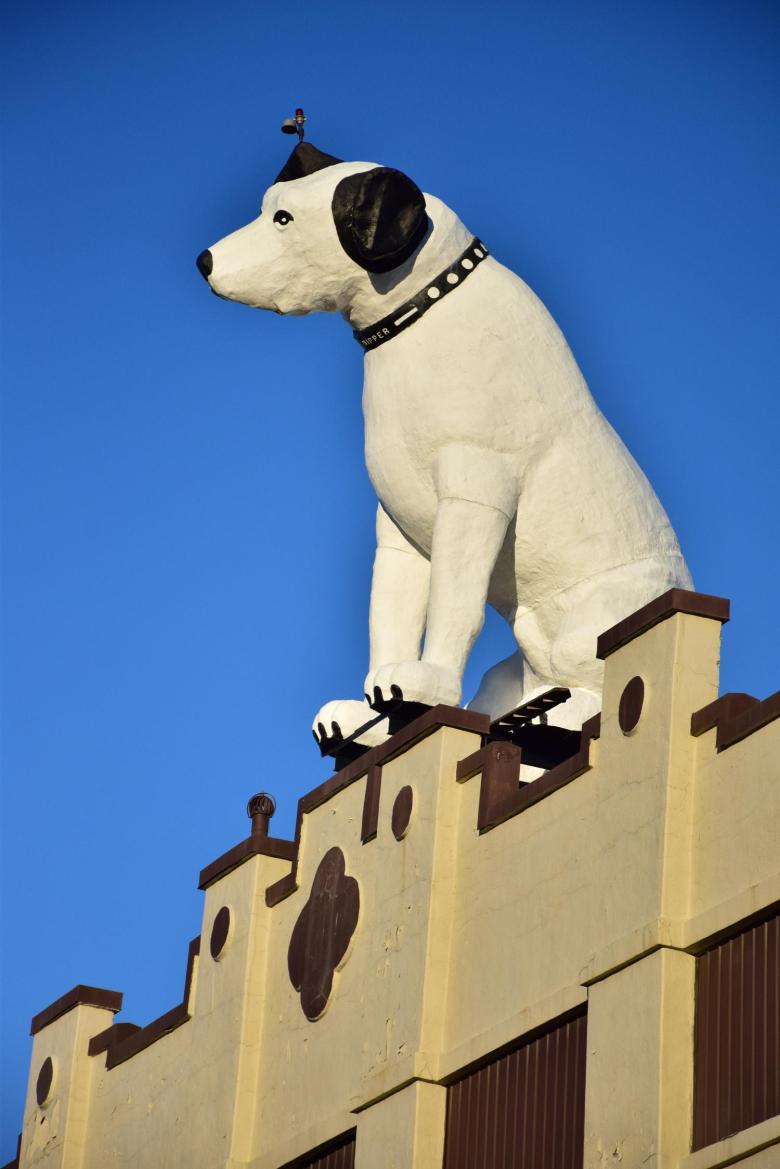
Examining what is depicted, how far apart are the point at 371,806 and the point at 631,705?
8.03ft

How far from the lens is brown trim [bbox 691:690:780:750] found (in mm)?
12641

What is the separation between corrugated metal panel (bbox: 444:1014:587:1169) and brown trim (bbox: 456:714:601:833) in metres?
1.33

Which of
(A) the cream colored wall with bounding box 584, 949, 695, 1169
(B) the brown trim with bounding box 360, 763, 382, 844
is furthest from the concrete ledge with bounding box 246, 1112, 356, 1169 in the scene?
(A) the cream colored wall with bounding box 584, 949, 695, 1169

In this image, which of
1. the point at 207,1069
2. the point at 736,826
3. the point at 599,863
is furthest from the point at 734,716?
the point at 207,1069

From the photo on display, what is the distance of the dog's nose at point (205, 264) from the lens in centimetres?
1683

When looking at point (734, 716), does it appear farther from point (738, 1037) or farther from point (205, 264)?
point (205, 264)

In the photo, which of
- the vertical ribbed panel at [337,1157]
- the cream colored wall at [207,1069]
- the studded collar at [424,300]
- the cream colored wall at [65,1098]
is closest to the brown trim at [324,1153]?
the vertical ribbed panel at [337,1157]

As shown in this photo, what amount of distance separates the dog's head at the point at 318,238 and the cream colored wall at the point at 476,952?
10.2 ft

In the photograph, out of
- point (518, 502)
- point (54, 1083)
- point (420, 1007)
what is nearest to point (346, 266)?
point (518, 502)

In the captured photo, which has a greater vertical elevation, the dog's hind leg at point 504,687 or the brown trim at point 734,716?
the dog's hind leg at point 504,687

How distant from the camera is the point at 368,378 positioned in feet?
54.7

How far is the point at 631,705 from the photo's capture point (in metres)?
13.6

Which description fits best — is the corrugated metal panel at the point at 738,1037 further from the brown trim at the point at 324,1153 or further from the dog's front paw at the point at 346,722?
the dog's front paw at the point at 346,722

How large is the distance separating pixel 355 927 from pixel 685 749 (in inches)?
116
